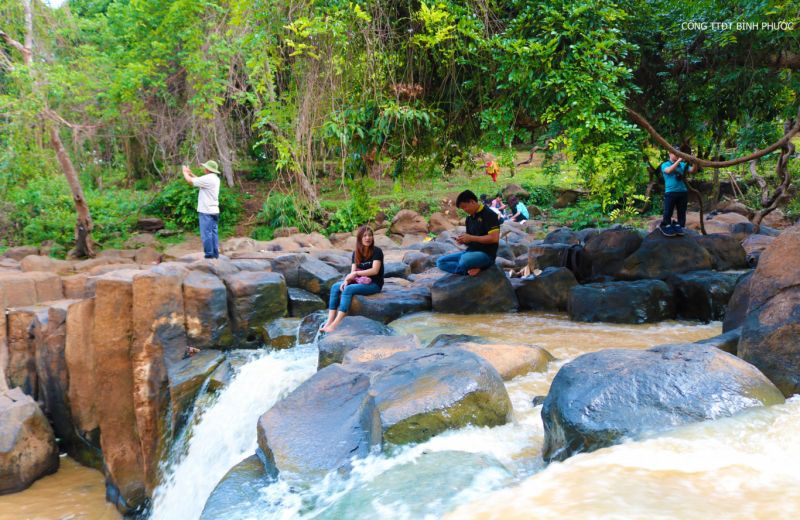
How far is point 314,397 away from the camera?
4.43 m

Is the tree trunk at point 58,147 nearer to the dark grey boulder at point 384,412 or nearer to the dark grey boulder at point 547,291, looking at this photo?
the dark grey boulder at point 547,291

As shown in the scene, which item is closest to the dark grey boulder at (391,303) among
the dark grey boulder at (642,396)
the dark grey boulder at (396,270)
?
the dark grey boulder at (396,270)

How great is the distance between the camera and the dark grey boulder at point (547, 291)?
315 inches

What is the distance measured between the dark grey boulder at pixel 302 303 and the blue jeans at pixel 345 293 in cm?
88

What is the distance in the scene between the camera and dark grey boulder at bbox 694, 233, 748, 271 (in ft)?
27.5

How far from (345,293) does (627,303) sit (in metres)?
3.28

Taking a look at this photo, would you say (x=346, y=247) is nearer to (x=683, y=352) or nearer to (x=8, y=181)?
(x=8, y=181)

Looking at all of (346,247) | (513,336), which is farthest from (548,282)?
(346,247)

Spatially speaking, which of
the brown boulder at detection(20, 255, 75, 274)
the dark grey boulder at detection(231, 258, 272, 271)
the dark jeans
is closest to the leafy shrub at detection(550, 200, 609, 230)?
the dark jeans

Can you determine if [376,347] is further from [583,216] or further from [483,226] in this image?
[583,216]

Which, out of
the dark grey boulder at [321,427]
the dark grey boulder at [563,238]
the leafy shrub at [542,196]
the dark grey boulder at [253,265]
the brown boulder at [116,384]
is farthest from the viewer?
the leafy shrub at [542,196]

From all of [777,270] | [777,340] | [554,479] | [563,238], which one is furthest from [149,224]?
[554,479]

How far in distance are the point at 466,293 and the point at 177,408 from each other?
365 cm

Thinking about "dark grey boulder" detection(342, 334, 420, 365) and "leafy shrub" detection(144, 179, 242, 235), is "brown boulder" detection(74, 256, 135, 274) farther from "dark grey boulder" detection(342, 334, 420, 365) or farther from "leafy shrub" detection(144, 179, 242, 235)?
"dark grey boulder" detection(342, 334, 420, 365)
